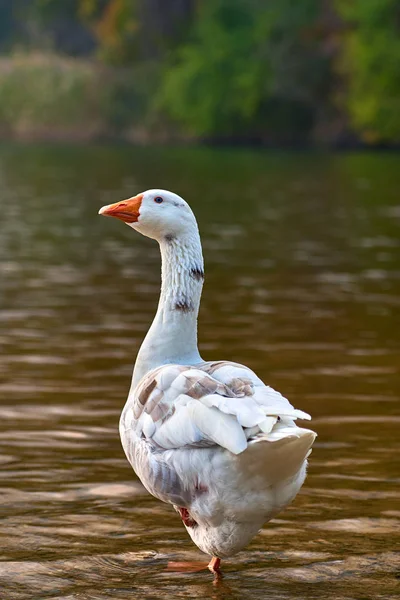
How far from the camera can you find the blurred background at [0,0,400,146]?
187ft

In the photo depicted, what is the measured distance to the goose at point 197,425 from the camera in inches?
198

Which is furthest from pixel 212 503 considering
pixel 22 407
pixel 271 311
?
pixel 271 311

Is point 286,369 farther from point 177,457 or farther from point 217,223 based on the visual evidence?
point 217,223

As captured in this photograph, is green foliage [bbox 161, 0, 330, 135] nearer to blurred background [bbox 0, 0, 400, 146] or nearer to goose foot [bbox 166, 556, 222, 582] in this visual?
blurred background [bbox 0, 0, 400, 146]

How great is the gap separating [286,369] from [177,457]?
514 centimetres

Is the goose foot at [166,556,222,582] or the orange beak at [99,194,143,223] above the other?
the orange beak at [99,194,143,223]

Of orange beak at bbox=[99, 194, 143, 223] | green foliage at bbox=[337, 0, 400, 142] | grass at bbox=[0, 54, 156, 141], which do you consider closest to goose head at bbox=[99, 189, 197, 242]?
orange beak at bbox=[99, 194, 143, 223]

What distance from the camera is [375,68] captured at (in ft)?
184

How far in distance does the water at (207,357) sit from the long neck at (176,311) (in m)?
0.98

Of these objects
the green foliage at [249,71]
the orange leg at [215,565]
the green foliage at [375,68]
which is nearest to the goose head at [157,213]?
the orange leg at [215,565]

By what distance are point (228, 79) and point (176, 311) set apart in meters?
58.6

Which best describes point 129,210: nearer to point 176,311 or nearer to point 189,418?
point 176,311

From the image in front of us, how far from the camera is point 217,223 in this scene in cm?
2392

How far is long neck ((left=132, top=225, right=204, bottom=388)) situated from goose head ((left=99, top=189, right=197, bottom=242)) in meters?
0.05
